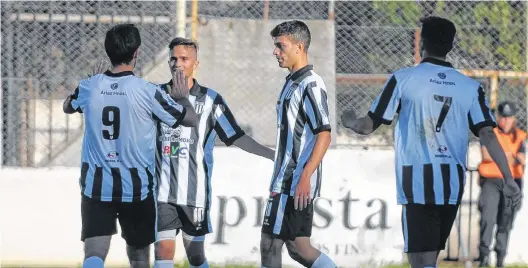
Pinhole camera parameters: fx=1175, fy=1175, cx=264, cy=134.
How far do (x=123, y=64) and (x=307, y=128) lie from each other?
127cm

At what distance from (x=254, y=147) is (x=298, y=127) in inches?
42.2

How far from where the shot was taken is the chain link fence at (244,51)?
12.2 metres

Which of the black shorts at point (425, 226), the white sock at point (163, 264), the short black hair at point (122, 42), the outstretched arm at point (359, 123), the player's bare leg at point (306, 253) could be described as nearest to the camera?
the black shorts at point (425, 226)

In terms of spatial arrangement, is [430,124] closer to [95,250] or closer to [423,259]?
[423,259]

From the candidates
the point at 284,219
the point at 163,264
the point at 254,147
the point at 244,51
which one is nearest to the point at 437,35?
the point at 284,219

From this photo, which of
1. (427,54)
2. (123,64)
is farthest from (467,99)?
(123,64)

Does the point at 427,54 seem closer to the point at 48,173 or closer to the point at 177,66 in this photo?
the point at 177,66

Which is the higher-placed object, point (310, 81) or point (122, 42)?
point (122, 42)

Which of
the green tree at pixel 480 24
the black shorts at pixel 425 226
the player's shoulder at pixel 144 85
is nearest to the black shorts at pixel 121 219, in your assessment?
the player's shoulder at pixel 144 85

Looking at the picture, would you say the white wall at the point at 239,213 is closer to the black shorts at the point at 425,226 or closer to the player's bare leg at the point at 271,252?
the player's bare leg at the point at 271,252

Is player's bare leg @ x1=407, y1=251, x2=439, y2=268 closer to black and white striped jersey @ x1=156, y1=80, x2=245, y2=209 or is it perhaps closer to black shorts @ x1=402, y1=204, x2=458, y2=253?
black shorts @ x1=402, y1=204, x2=458, y2=253

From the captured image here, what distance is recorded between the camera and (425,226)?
7121 mm

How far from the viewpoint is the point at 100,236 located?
300 inches

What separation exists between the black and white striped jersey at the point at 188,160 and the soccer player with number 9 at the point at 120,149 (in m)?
0.87
